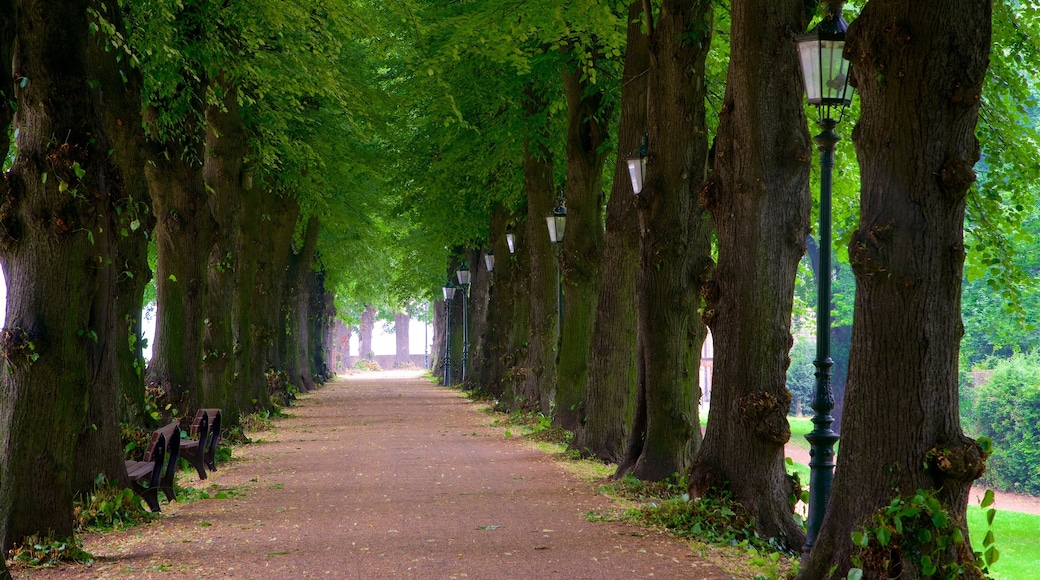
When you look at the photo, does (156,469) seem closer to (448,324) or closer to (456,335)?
(448,324)

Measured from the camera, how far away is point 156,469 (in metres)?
11.7

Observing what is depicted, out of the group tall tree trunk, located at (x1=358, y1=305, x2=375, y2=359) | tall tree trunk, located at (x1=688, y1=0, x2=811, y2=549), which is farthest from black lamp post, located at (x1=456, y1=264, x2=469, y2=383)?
tall tree trunk, located at (x1=358, y1=305, x2=375, y2=359)

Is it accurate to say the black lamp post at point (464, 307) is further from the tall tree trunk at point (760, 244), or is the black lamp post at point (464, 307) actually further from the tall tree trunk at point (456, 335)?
the tall tree trunk at point (760, 244)

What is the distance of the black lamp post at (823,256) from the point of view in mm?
8680

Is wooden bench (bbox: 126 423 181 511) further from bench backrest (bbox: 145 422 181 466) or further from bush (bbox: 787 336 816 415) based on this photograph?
bush (bbox: 787 336 816 415)

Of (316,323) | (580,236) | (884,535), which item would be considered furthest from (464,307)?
(884,535)

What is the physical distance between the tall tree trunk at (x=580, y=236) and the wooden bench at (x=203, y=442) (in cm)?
585

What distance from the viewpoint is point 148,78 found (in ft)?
44.9

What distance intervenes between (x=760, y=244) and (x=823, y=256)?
57.3 inches

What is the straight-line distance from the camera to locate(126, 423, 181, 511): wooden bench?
1138 centimetres

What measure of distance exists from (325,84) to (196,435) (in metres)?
5.17

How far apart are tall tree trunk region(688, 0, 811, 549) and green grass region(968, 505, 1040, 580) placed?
8.63 meters

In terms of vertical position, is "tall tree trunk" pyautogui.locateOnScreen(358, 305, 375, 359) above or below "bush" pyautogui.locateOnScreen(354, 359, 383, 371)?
above

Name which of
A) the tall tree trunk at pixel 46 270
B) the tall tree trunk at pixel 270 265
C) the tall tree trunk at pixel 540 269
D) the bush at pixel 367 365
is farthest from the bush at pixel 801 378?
the bush at pixel 367 365
